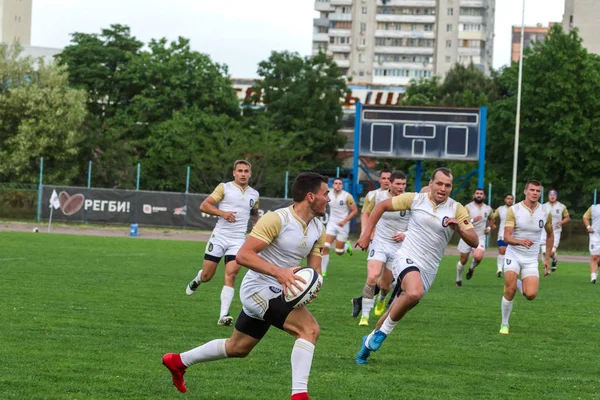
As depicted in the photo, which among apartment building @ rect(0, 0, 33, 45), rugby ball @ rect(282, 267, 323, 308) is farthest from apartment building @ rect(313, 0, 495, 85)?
rugby ball @ rect(282, 267, 323, 308)

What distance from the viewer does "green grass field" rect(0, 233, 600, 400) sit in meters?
9.41

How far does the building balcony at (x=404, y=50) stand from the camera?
16375 centimetres

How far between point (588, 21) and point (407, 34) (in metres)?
74.4

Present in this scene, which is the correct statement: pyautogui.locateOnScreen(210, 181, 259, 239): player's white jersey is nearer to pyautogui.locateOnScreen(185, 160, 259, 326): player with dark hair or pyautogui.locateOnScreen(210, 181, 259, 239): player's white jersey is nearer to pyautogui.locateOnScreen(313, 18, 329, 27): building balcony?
pyautogui.locateOnScreen(185, 160, 259, 326): player with dark hair

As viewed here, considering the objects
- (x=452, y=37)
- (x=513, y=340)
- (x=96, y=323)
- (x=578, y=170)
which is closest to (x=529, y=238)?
(x=513, y=340)

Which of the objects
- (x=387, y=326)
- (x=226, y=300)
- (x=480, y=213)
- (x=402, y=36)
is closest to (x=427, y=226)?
(x=387, y=326)

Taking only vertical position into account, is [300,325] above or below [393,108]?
below

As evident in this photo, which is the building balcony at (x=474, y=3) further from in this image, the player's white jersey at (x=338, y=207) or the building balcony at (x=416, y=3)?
the player's white jersey at (x=338, y=207)

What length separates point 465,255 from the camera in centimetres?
2405

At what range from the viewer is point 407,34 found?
6442 inches

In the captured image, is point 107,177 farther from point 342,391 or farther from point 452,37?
point 452,37

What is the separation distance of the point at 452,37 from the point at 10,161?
10973 cm

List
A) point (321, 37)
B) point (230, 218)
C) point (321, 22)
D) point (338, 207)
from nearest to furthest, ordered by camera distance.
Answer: point (230, 218) → point (338, 207) → point (321, 22) → point (321, 37)

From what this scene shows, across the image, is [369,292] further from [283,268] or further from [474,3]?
[474,3]
